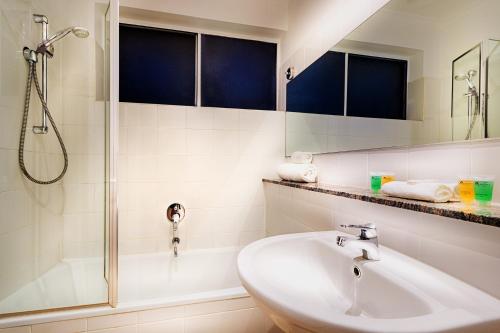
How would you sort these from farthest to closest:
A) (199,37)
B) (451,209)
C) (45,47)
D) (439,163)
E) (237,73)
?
(237,73) < (199,37) < (45,47) < (439,163) < (451,209)

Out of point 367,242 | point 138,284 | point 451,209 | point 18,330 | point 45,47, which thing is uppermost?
point 45,47

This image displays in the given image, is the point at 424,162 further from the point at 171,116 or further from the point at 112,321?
the point at 171,116

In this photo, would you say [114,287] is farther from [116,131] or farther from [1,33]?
[1,33]

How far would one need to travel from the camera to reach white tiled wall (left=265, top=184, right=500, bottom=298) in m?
0.61

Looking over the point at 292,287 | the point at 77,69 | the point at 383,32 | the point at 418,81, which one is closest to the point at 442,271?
the point at 292,287

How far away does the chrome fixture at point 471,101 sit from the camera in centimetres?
79

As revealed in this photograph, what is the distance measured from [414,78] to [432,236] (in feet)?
1.90

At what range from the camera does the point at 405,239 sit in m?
0.84

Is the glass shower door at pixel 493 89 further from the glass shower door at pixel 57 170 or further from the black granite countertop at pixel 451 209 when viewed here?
the glass shower door at pixel 57 170

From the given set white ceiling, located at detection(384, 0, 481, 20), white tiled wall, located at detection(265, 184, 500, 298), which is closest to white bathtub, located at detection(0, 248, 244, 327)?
white tiled wall, located at detection(265, 184, 500, 298)

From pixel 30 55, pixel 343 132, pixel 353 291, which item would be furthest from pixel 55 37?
pixel 353 291

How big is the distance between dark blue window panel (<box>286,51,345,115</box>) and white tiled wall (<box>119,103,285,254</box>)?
282 mm

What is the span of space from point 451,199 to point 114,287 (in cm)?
133

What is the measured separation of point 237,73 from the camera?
2363mm
